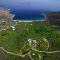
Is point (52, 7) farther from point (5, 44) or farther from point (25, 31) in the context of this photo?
point (5, 44)

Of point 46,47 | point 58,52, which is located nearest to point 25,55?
point 46,47

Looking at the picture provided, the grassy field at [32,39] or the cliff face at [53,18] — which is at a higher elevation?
the cliff face at [53,18]

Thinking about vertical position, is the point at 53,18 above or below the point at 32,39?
above

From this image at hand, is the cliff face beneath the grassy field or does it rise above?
above
